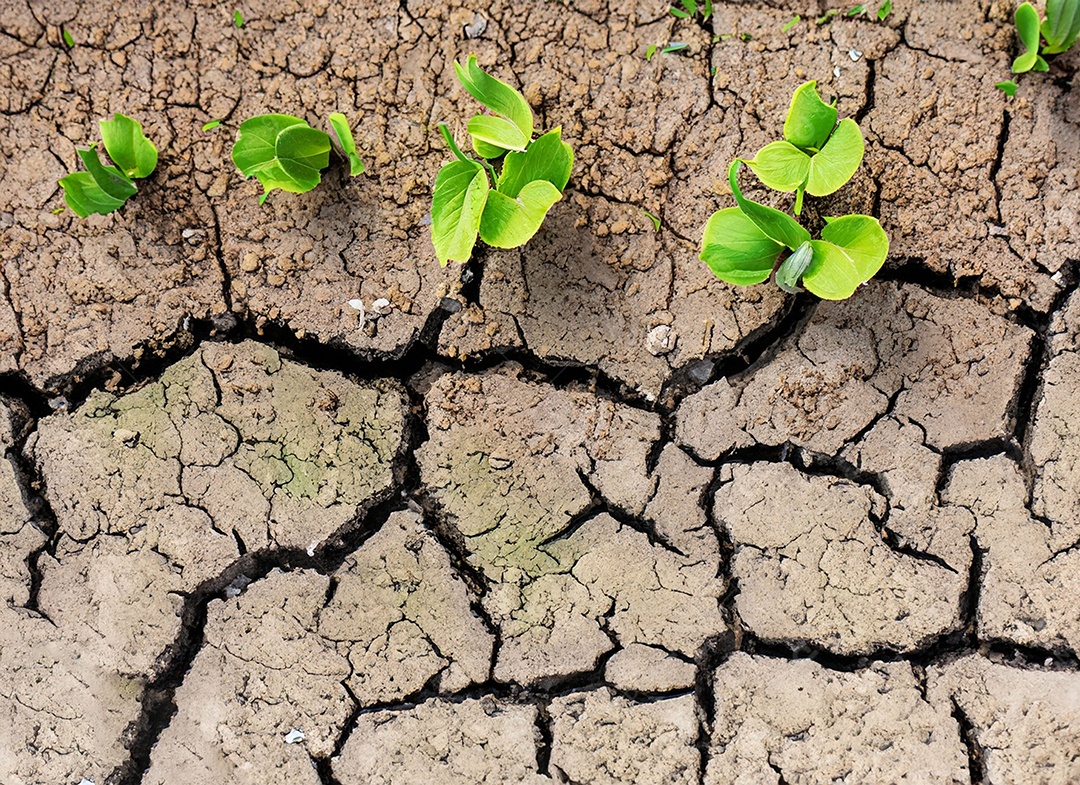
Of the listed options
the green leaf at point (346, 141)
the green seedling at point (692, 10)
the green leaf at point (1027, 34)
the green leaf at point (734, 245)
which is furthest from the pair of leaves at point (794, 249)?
the green leaf at point (346, 141)

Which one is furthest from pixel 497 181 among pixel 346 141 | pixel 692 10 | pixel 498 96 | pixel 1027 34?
pixel 1027 34

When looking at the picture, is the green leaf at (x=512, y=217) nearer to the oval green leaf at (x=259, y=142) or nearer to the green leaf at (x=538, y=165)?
the green leaf at (x=538, y=165)

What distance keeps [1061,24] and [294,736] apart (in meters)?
2.52

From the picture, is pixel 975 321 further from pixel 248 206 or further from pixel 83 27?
pixel 83 27

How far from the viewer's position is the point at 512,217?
1995 millimetres

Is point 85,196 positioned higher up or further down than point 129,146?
further down

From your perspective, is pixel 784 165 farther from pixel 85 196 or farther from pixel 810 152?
pixel 85 196

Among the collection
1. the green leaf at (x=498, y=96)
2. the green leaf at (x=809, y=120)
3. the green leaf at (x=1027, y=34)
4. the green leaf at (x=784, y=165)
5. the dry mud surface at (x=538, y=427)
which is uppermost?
the green leaf at (x=1027, y=34)

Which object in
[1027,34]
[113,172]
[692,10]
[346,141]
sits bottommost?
[113,172]

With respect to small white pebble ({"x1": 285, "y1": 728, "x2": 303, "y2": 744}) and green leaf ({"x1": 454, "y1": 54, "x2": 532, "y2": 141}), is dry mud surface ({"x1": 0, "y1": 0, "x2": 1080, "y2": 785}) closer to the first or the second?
small white pebble ({"x1": 285, "y1": 728, "x2": 303, "y2": 744})

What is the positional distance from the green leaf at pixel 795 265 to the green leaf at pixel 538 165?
554 mm

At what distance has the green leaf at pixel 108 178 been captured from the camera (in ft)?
6.72

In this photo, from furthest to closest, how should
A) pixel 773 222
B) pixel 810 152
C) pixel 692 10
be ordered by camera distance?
pixel 692 10
pixel 810 152
pixel 773 222

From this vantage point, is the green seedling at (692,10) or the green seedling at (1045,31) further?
the green seedling at (692,10)
